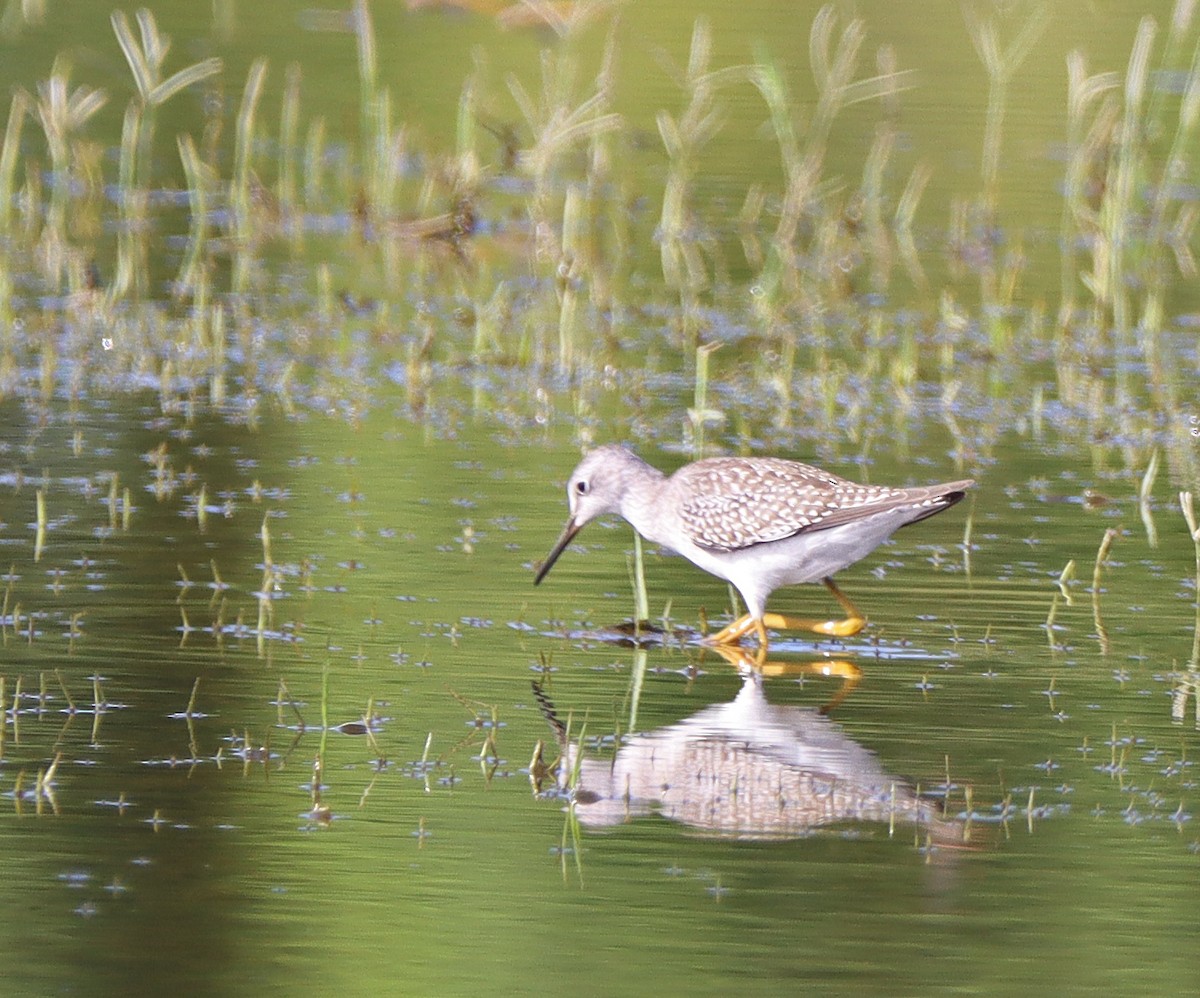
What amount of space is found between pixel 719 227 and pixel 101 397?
5.73m

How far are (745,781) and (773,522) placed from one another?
195cm

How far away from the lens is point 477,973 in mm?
5359

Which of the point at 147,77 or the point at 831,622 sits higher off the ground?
the point at 147,77

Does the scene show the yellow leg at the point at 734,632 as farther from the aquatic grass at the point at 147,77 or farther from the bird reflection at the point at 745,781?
the aquatic grass at the point at 147,77

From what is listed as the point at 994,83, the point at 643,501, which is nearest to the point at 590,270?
the point at 643,501

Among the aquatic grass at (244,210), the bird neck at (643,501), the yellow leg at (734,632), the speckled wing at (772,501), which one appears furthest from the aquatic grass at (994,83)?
the yellow leg at (734,632)


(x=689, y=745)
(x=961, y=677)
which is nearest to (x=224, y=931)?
(x=689, y=745)

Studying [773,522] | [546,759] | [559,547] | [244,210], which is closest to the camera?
[546,759]

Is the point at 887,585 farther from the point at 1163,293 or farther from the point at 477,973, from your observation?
the point at 1163,293

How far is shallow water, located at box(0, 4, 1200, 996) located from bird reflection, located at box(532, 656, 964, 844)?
0.07 feet

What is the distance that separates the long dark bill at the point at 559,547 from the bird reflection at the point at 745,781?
1488 mm

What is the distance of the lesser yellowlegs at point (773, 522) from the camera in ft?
27.9

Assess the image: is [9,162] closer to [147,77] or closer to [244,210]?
[147,77]

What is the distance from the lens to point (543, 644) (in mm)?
8297
